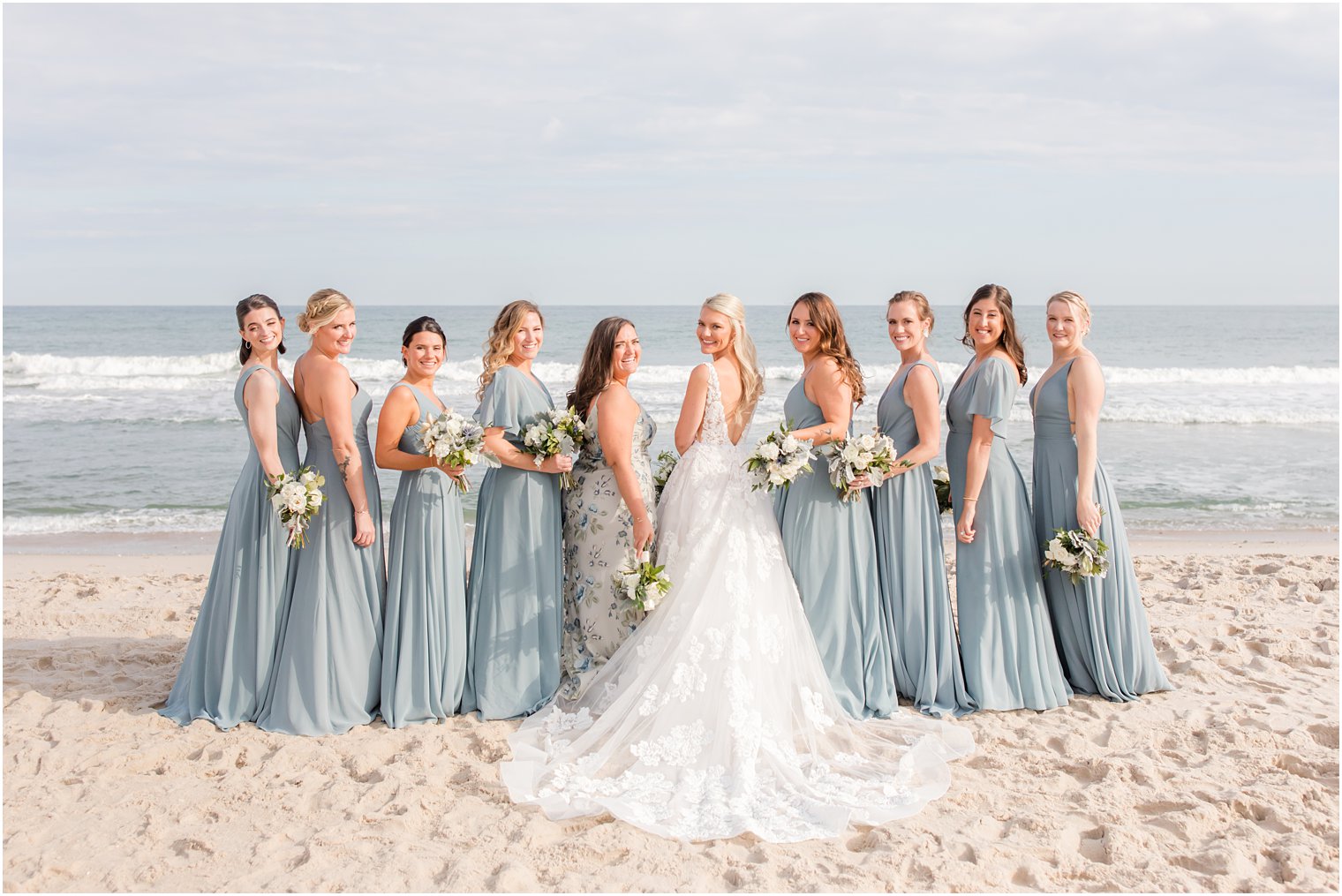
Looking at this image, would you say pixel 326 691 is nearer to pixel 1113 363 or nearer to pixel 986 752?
pixel 986 752

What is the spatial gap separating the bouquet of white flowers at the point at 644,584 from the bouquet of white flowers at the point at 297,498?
5.40ft

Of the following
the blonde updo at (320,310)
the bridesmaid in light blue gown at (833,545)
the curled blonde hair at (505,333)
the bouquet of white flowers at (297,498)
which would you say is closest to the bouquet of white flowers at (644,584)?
the bridesmaid in light blue gown at (833,545)

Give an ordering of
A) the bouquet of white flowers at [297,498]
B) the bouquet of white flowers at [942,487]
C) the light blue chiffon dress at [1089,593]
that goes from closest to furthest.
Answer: the bouquet of white flowers at [297,498] < the light blue chiffon dress at [1089,593] < the bouquet of white flowers at [942,487]

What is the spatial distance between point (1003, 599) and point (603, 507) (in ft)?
7.75

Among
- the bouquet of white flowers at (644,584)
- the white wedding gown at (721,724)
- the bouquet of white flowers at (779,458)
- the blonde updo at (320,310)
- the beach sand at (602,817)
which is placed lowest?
the beach sand at (602,817)

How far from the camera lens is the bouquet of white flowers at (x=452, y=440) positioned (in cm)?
514

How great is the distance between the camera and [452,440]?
514 centimetres

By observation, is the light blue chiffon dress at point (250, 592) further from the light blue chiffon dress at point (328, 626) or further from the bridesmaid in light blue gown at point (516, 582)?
the bridesmaid in light blue gown at point (516, 582)

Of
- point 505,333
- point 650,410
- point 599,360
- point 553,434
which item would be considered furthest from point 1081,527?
point 650,410

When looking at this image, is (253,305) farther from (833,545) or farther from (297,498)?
(833,545)

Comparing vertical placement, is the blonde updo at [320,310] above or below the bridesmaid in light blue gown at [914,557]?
above

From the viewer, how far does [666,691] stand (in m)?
4.95

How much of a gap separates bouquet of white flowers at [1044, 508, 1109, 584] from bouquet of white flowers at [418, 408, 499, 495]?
3264 millimetres

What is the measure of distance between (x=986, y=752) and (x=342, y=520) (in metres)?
3.64
